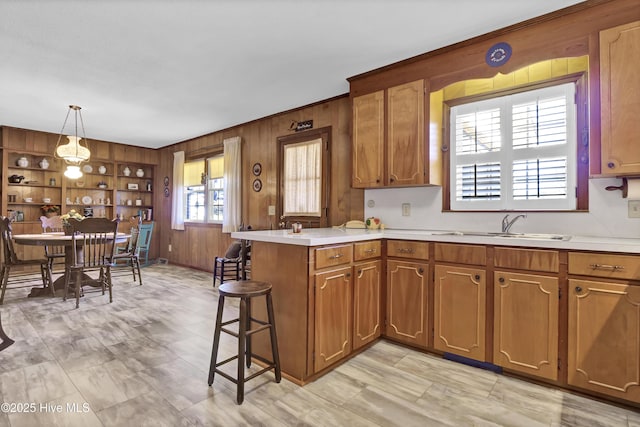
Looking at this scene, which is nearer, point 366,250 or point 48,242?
point 366,250

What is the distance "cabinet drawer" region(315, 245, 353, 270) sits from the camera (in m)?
2.10

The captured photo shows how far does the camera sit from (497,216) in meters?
2.71

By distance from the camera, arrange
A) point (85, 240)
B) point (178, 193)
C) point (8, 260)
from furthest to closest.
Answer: point (178, 193) → point (85, 240) → point (8, 260)

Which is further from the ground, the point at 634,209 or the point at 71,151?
the point at 71,151

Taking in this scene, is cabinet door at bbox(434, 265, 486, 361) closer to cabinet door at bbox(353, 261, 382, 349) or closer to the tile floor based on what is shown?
the tile floor

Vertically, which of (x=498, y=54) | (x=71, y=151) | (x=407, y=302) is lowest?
(x=407, y=302)

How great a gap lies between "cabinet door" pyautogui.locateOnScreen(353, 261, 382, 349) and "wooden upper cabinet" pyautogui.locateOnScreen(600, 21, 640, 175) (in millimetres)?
1690

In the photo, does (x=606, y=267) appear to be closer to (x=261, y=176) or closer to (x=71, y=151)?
(x=261, y=176)

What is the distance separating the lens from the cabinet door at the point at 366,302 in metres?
2.44

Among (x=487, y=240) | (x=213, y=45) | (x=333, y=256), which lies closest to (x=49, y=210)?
(x=213, y=45)

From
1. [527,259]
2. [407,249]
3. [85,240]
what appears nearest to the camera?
[527,259]

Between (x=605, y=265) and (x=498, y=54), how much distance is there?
5.53ft

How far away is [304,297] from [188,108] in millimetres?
3572

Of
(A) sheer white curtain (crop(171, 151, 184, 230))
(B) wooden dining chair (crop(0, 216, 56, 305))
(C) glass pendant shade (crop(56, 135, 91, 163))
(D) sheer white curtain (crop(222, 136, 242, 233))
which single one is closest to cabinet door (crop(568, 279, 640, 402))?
(D) sheer white curtain (crop(222, 136, 242, 233))
